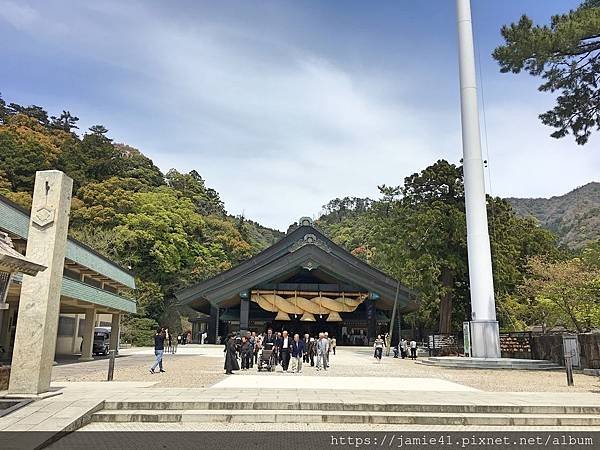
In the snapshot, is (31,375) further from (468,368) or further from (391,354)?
(391,354)

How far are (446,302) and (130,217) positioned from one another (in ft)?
104

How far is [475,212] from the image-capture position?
23281 millimetres

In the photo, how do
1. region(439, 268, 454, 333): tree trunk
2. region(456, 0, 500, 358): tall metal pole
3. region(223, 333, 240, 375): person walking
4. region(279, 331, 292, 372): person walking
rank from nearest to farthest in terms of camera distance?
region(223, 333, 240, 375): person walking → region(279, 331, 292, 372): person walking → region(456, 0, 500, 358): tall metal pole → region(439, 268, 454, 333): tree trunk

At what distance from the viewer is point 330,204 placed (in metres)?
126

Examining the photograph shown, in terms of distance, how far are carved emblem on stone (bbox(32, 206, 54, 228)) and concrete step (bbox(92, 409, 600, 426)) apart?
4172 mm

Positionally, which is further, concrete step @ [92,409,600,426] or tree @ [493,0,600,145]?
tree @ [493,0,600,145]

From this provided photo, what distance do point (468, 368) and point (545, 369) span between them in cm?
292

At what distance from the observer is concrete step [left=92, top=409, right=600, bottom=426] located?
338 inches

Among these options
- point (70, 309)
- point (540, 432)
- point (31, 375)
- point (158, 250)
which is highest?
point (158, 250)

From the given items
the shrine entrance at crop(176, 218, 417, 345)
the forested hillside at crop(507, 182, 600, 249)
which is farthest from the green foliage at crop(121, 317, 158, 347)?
the forested hillside at crop(507, 182, 600, 249)

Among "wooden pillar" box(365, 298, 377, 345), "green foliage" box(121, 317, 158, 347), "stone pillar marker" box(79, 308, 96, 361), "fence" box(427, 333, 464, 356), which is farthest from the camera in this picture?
"green foliage" box(121, 317, 158, 347)

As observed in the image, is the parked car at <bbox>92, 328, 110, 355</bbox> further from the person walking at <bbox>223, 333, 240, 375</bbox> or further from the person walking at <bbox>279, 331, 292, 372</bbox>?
the person walking at <bbox>223, 333, 240, 375</bbox>

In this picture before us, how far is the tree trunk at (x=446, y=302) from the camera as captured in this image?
1233 inches

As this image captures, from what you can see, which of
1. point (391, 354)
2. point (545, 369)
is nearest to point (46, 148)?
point (391, 354)
